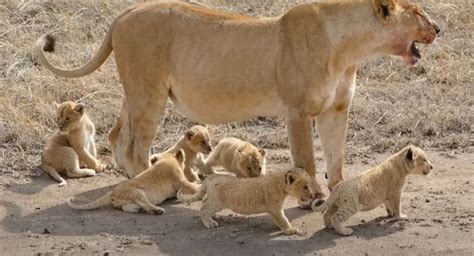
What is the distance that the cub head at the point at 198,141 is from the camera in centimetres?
834

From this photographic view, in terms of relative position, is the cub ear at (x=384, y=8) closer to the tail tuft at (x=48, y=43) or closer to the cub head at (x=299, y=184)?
the cub head at (x=299, y=184)

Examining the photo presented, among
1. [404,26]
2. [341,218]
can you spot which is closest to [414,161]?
[341,218]

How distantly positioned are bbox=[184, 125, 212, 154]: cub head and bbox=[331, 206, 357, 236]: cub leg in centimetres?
157

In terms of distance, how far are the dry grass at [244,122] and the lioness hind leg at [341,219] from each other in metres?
1.93

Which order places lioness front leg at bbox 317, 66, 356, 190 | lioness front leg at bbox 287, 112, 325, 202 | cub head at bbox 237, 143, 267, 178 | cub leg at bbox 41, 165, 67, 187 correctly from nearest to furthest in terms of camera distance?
lioness front leg at bbox 287, 112, 325, 202
cub head at bbox 237, 143, 267, 178
lioness front leg at bbox 317, 66, 356, 190
cub leg at bbox 41, 165, 67, 187

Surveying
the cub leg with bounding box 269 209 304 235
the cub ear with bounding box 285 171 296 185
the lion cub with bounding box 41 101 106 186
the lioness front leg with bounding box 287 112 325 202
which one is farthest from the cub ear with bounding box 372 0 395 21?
the lion cub with bounding box 41 101 106 186

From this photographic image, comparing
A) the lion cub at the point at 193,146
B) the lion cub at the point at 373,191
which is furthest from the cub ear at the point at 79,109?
the lion cub at the point at 373,191

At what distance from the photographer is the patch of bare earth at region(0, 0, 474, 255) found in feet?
23.1

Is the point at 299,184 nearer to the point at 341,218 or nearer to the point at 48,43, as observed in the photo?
the point at 341,218

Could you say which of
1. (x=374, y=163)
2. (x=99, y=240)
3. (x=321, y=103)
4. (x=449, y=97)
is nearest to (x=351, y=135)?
(x=374, y=163)

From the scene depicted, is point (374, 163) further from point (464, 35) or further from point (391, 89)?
point (464, 35)

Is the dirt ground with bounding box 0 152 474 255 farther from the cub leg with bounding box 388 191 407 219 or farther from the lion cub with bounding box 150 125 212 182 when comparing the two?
the lion cub with bounding box 150 125 212 182

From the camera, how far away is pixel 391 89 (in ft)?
35.0

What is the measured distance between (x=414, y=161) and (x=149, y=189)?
1846 mm
